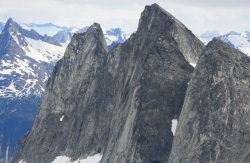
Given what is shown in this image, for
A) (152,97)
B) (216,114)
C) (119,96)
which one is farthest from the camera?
(119,96)

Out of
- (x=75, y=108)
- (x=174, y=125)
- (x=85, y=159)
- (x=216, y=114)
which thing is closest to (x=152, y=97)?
(x=174, y=125)

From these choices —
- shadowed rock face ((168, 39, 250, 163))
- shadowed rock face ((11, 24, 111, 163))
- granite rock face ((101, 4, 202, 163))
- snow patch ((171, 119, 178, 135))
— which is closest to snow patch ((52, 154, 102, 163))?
shadowed rock face ((11, 24, 111, 163))

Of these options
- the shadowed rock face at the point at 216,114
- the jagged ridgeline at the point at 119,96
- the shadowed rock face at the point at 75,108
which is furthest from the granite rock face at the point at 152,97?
the shadowed rock face at the point at 75,108

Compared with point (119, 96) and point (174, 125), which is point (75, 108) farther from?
point (174, 125)

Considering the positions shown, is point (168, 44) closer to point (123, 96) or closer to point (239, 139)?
point (123, 96)

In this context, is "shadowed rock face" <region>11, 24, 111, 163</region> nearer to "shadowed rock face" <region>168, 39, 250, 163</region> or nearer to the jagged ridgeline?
the jagged ridgeline

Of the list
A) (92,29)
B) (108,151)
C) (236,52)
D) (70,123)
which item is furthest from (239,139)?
(92,29)
